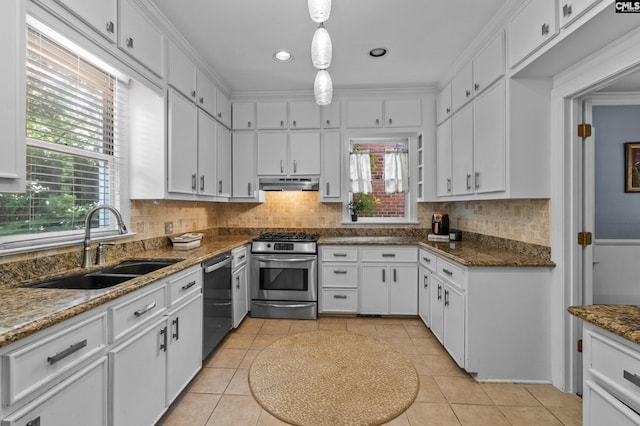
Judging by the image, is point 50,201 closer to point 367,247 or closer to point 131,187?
point 131,187

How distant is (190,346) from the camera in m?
2.14

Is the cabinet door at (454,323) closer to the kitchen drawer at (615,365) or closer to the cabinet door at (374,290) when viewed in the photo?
the cabinet door at (374,290)

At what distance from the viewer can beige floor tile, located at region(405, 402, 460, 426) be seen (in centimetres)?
184

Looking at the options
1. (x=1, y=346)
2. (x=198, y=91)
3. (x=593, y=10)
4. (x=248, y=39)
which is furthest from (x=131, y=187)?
(x=593, y=10)

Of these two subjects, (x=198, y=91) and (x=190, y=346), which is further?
(x=198, y=91)

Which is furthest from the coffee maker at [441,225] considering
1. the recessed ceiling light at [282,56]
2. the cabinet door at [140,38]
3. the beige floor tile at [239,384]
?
the cabinet door at [140,38]

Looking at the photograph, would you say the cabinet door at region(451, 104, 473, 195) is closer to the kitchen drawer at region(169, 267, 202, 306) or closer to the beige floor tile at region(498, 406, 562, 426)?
the beige floor tile at region(498, 406, 562, 426)

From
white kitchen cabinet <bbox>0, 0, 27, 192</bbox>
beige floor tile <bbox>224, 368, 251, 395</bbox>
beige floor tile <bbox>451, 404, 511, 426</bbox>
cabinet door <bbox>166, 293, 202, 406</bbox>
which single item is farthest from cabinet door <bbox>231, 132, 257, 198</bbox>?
beige floor tile <bbox>451, 404, 511, 426</bbox>

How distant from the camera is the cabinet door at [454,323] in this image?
2357 millimetres

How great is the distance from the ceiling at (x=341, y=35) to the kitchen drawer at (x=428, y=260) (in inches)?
76.6

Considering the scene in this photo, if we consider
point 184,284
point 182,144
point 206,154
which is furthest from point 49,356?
point 206,154

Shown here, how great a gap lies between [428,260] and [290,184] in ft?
6.02

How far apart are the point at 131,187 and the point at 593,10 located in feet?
10.3

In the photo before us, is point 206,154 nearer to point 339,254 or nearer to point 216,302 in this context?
point 216,302
